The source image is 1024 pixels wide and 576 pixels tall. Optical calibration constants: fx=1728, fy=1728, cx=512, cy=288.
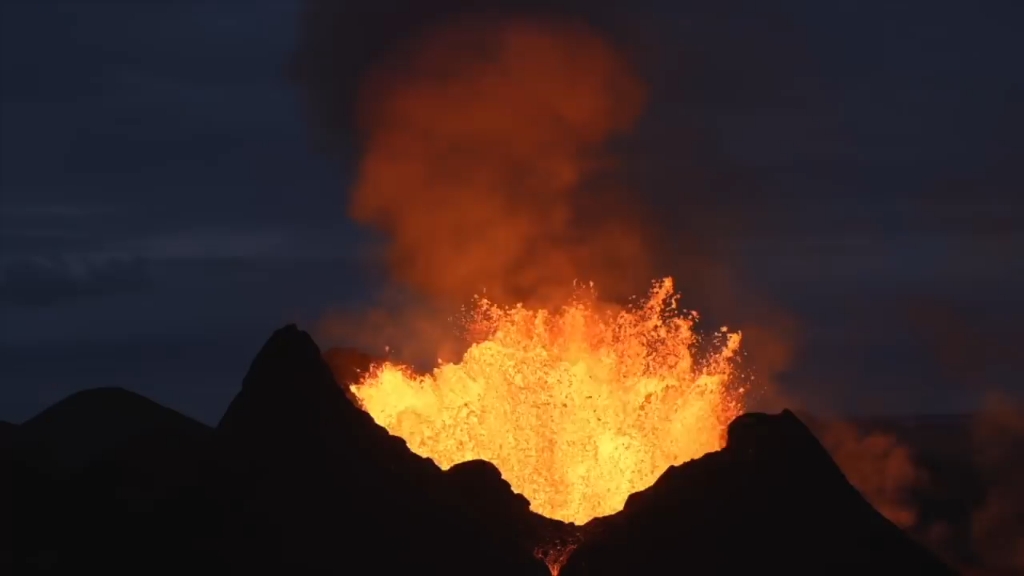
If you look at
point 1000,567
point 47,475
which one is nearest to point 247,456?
point 47,475

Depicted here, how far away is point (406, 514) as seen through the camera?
187ft

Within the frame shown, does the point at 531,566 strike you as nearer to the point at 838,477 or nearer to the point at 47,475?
the point at 838,477

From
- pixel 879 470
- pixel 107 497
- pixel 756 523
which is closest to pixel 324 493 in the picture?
pixel 107 497

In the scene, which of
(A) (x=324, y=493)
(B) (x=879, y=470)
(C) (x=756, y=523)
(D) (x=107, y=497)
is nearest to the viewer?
(C) (x=756, y=523)

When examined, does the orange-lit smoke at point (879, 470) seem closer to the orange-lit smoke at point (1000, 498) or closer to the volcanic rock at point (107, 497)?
the orange-lit smoke at point (1000, 498)

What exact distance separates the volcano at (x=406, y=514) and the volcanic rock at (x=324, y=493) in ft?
0.16

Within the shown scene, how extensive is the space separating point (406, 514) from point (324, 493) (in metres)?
2.79

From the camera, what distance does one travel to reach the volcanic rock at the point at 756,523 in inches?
2207

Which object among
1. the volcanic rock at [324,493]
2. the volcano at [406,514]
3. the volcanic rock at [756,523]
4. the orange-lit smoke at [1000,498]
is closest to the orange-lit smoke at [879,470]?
the orange-lit smoke at [1000,498]

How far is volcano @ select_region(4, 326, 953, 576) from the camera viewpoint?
56.1m

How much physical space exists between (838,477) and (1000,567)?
215 feet

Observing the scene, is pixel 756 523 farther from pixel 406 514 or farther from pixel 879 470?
pixel 879 470

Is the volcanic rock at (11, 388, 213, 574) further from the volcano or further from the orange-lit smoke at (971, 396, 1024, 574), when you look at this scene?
the orange-lit smoke at (971, 396, 1024, 574)

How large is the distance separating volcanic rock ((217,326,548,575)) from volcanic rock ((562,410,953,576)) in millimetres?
3178
